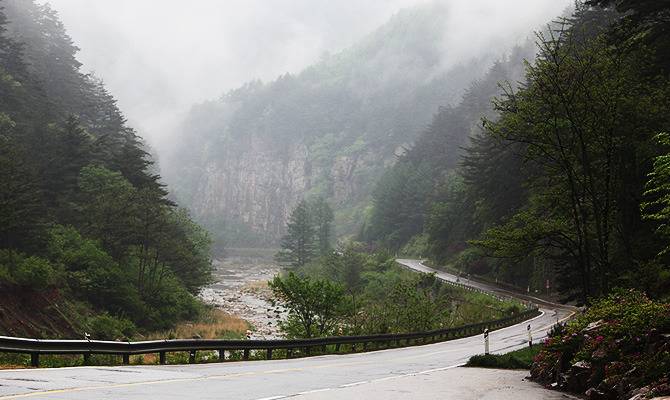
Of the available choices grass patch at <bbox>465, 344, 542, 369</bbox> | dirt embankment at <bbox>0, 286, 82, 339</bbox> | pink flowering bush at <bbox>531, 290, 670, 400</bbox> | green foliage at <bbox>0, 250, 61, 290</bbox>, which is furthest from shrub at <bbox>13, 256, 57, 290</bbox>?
pink flowering bush at <bbox>531, 290, 670, 400</bbox>

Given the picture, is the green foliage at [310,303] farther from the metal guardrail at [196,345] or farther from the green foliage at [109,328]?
the green foliage at [109,328]

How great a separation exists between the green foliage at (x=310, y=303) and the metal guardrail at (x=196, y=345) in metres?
2.41

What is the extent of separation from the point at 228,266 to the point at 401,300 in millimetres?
99338

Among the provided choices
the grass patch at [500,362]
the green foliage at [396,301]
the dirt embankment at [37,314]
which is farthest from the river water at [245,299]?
the grass patch at [500,362]

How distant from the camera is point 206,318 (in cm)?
4775

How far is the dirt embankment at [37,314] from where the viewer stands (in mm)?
27677

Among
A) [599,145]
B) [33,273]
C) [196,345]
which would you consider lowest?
[196,345]

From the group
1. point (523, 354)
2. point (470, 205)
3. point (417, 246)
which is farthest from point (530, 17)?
point (523, 354)

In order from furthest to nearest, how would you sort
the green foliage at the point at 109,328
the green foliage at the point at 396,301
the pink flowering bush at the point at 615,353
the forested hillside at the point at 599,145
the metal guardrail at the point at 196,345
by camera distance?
the green foliage at the point at 396,301 → the green foliage at the point at 109,328 → the forested hillside at the point at 599,145 → the metal guardrail at the point at 196,345 → the pink flowering bush at the point at 615,353

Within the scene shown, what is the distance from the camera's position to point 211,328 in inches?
1708

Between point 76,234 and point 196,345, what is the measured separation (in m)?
27.0

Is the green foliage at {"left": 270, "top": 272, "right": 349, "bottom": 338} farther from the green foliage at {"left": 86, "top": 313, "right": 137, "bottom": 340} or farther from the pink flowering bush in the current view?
the pink flowering bush

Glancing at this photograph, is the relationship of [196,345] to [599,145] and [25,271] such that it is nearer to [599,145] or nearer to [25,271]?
[599,145]

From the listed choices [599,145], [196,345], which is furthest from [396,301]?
[196,345]
